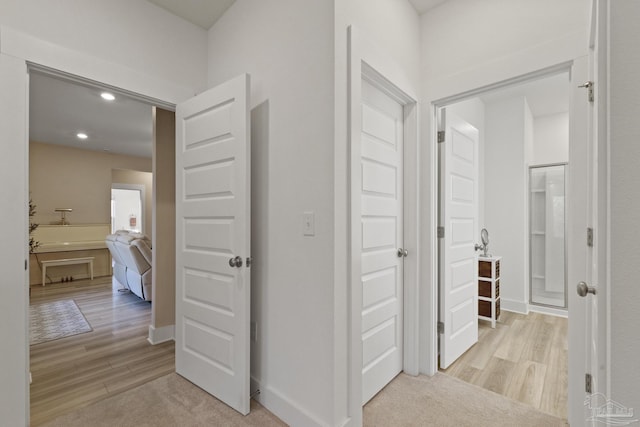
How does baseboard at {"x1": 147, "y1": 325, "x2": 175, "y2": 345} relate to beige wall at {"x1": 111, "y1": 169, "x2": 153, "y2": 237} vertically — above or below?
below

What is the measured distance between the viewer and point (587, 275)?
1.50 meters

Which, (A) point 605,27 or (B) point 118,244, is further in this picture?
(B) point 118,244

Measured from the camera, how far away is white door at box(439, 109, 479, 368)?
2.26 meters

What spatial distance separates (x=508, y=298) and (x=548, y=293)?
631 millimetres

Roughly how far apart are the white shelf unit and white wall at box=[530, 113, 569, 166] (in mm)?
2022

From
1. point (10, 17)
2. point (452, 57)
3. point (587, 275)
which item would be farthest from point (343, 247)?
point (10, 17)

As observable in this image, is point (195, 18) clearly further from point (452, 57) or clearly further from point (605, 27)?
point (605, 27)

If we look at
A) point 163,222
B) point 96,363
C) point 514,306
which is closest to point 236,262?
point 163,222

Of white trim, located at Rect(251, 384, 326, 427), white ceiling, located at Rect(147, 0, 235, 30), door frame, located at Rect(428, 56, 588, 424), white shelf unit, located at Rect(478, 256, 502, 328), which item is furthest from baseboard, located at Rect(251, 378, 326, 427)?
white ceiling, located at Rect(147, 0, 235, 30)

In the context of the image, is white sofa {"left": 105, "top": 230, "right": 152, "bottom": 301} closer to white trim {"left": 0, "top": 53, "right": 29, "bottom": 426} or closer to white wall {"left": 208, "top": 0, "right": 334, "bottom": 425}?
white trim {"left": 0, "top": 53, "right": 29, "bottom": 426}

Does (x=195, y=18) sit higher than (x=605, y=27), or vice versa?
(x=195, y=18)

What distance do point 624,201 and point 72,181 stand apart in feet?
26.2

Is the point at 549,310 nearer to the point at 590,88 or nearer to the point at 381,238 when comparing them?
the point at 381,238

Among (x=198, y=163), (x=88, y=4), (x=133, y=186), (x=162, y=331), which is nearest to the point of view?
(x=88, y=4)
